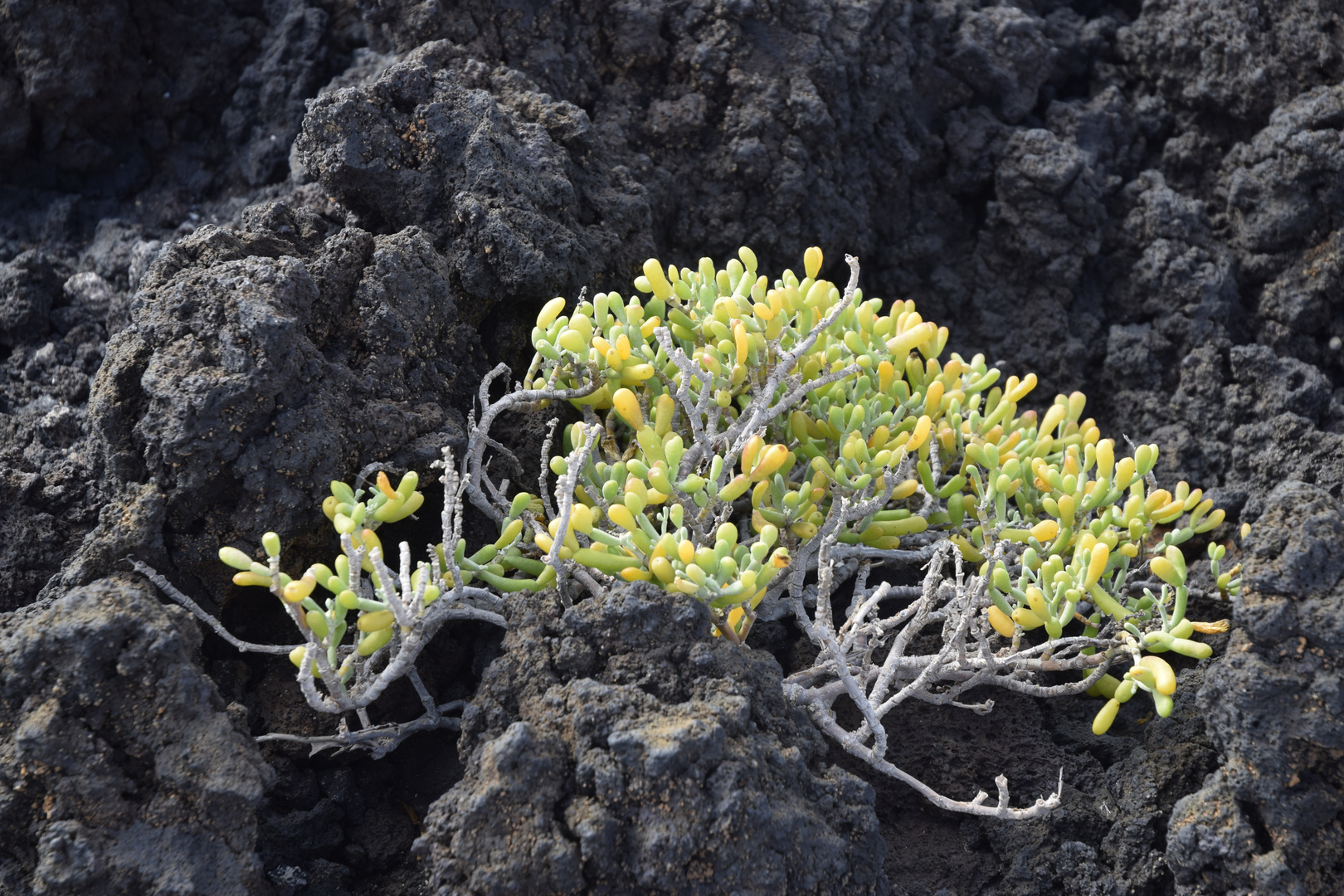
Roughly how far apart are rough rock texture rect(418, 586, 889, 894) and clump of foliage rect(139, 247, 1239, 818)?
6.6 inches

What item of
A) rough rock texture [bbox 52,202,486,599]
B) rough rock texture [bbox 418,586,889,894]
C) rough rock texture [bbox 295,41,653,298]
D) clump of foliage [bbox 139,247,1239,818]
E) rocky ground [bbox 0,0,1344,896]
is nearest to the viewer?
rough rock texture [bbox 418,586,889,894]

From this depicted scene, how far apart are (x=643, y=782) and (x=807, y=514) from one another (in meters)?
0.94

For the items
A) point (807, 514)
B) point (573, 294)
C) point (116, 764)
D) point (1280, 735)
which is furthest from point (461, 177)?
point (1280, 735)

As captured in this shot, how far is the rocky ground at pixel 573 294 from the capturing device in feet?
6.70

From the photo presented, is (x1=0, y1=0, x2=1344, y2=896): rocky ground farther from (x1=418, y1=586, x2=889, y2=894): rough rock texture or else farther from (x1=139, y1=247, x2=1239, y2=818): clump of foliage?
(x1=139, y1=247, x2=1239, y2=818): clump of foliage

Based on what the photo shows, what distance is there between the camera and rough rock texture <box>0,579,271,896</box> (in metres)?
1.99

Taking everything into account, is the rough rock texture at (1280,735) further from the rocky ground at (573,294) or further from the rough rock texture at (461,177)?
the rough rock texture at (461,177)

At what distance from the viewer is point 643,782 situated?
6.40 ft

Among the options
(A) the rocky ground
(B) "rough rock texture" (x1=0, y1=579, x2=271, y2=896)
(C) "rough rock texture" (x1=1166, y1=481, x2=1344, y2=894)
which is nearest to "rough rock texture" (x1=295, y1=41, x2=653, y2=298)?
(A) the rocky ground

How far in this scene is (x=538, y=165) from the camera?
10.5ft

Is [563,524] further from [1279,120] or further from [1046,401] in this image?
[1279,120]

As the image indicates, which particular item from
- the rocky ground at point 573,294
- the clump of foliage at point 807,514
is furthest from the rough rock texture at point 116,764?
the clump of foliage at point 807,514

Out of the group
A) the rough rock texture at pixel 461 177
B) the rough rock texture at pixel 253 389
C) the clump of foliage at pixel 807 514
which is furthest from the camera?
the rough rock texture at pixel 461 177

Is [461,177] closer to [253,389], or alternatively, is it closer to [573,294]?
[573,294]
